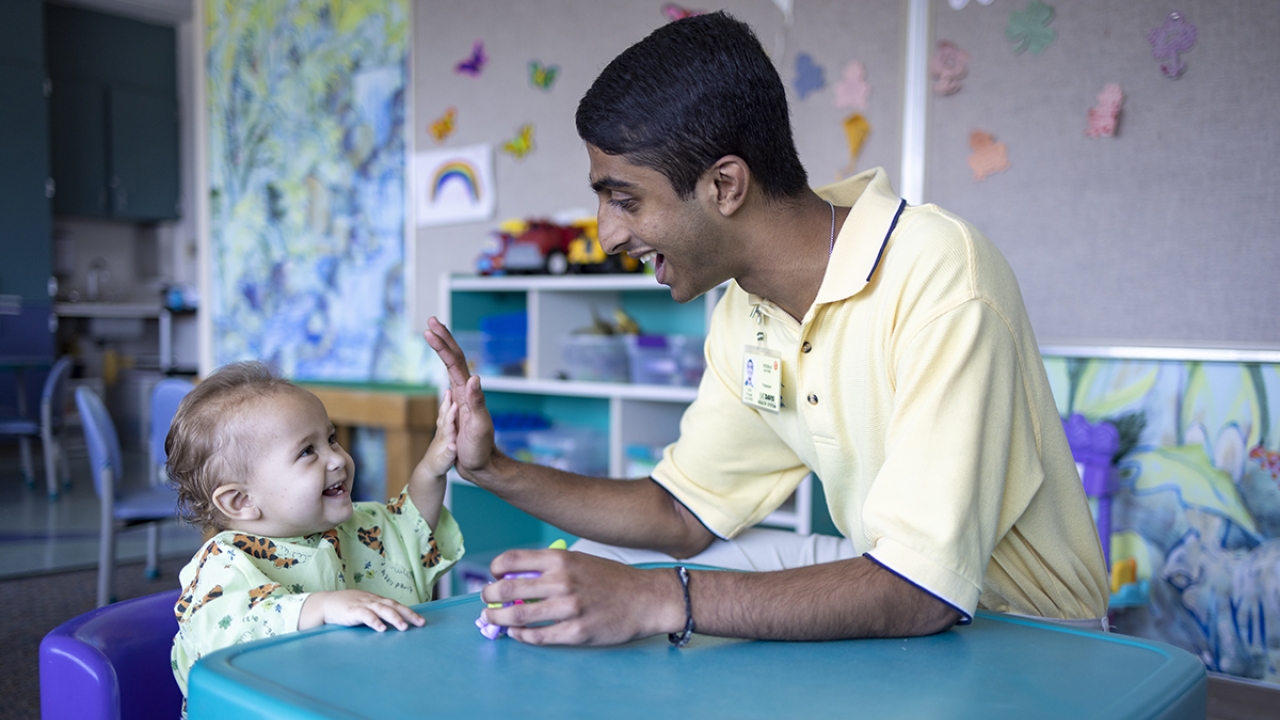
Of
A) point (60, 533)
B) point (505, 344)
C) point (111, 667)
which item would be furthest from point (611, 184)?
point (60, 533)

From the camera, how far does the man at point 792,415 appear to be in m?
1.01

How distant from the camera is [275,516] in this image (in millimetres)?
1300

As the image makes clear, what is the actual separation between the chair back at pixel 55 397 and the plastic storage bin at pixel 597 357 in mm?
3965

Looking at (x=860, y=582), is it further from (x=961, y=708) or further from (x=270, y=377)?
(x=270, y=377)

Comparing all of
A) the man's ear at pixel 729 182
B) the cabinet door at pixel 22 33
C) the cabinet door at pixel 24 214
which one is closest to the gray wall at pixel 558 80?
the man's ear at pixel 729 182

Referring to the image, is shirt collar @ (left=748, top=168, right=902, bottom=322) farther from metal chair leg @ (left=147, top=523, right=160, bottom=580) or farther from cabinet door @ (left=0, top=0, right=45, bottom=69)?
cabinet door @ (left=0, top=0, right=45, bottom=69)

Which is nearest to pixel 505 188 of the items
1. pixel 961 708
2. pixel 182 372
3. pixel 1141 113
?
pixel 1141 113

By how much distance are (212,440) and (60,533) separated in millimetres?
4069

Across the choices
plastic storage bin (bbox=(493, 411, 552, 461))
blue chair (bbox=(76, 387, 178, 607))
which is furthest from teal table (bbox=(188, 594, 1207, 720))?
blue chair (bbox=(76, 387, 178, 607))

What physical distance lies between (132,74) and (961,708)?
30.4 feet

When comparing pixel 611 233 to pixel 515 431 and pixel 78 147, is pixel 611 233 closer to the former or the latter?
pixel 515 431

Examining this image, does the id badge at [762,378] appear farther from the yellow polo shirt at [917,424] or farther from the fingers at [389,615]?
the fingers at [389,615]

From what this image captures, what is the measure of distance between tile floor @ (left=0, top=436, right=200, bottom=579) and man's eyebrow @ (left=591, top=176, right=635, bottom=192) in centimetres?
287

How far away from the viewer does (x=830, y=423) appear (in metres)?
1.37
